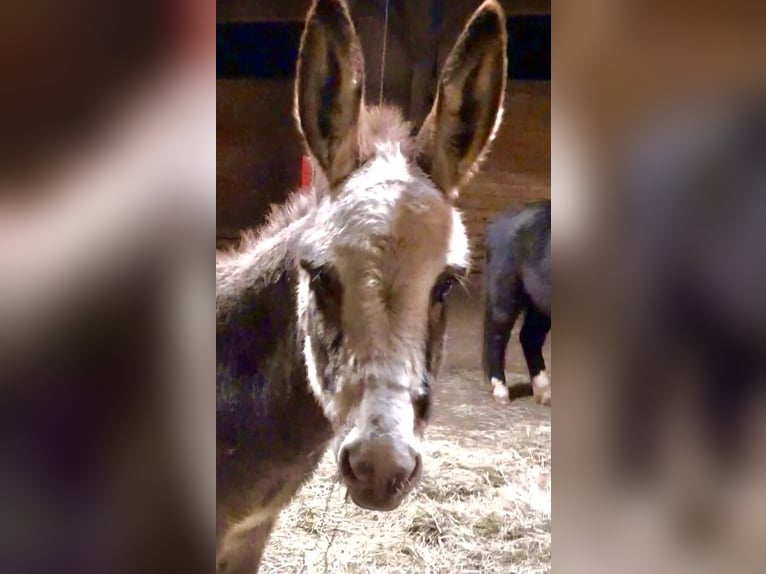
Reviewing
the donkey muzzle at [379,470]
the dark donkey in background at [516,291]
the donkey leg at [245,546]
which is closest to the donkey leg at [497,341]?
the dark donkey in background at [516,291]

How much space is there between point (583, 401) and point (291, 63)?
2.54 ft

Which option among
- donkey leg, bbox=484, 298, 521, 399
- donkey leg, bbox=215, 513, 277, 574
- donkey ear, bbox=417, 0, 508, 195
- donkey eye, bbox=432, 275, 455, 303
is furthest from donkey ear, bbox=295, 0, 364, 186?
donkey leg, bbox=215, 513, 277, 574

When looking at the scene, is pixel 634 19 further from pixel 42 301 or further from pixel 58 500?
pixel 58 500

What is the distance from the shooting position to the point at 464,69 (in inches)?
50.6

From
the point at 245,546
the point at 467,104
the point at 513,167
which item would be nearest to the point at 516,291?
the point at 513,167

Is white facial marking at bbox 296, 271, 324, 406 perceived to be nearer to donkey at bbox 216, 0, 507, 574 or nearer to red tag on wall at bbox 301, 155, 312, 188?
donkey at bbox 216, 0, 507, 574

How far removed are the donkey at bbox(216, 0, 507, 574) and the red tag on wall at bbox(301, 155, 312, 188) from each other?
14 millimetres

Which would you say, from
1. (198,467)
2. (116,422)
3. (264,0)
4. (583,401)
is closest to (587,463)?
(583,401)

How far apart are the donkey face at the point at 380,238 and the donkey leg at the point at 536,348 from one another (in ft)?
0.50

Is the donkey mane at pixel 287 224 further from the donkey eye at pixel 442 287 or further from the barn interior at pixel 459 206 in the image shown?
the donkey eye at pixel 442 287

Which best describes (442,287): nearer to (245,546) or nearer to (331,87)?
(331,87)

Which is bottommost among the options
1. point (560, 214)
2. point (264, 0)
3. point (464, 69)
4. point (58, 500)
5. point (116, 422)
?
point (58, 500)

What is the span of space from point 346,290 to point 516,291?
0.29m

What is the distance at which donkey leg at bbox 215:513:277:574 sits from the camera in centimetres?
134
